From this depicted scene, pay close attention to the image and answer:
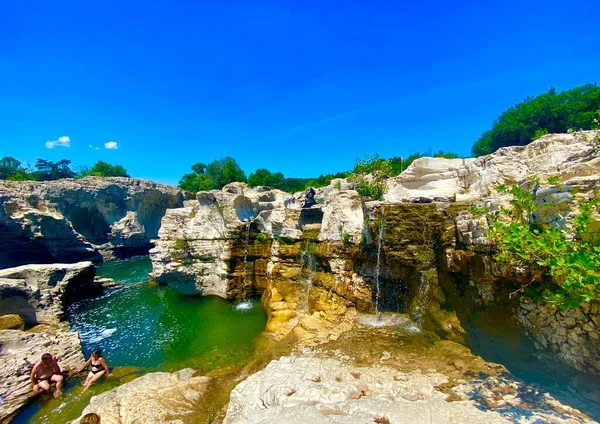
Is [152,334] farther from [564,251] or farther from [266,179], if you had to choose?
[266,179]

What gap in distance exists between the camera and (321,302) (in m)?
10.7

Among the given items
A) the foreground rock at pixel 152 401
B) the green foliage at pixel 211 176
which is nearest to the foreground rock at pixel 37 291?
the foreground rock at pixel 152 401

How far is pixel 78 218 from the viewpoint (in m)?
31.2

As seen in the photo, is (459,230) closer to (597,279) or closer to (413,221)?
(413,221)

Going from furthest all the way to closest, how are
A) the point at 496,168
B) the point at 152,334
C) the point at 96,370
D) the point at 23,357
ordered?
the point at 152,334 < the point at 496,168 < the point at 23,357 < the point at 96,370

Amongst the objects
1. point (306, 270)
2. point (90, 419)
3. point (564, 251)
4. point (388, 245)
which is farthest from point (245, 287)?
point (564, 251)

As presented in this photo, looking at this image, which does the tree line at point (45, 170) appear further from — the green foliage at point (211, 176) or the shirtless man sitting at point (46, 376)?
the shirtless man sitting at point (46, 376)

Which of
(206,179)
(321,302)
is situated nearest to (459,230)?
(321,302)

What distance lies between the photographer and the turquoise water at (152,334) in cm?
740

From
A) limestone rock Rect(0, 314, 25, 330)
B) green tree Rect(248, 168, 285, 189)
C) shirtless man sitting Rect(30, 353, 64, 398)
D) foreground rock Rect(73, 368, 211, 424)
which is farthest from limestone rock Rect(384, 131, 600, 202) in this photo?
green tree Rect(248, 168, 285, 189)

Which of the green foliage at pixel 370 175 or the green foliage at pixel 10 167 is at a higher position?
the green foliage at pixel 10 167

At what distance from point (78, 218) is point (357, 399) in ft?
123

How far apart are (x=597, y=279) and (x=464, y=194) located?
8156 millimetres

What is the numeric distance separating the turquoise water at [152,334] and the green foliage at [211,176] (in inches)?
1633
